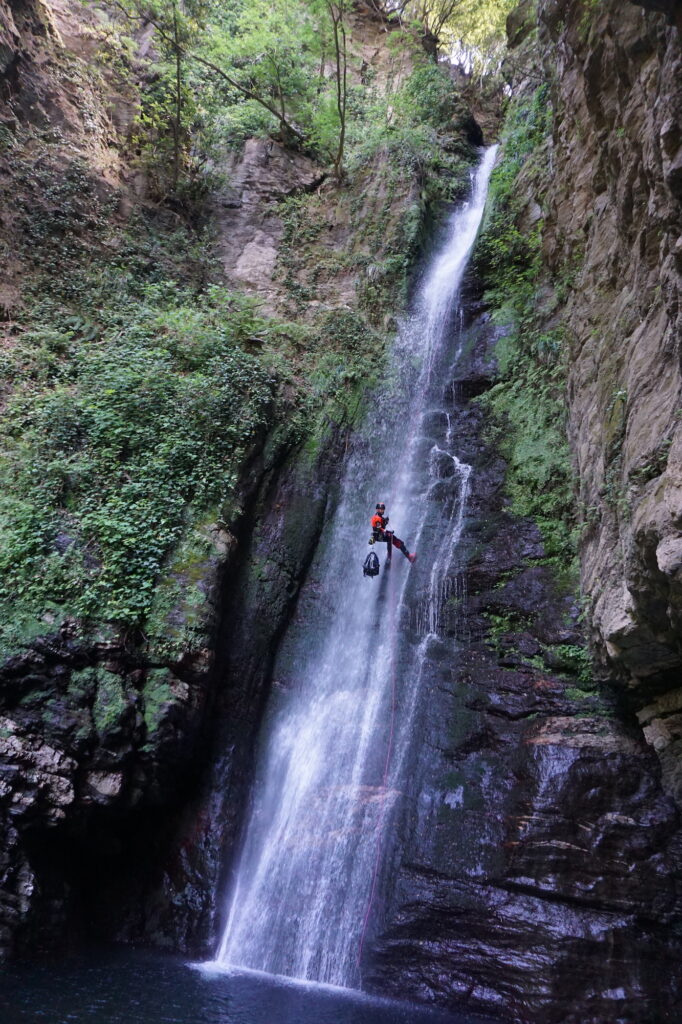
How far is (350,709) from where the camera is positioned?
8.81 metres

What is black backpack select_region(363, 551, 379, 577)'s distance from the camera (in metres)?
9.62

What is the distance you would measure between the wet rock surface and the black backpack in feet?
6.22

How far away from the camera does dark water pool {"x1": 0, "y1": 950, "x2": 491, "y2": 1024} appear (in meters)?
5.37

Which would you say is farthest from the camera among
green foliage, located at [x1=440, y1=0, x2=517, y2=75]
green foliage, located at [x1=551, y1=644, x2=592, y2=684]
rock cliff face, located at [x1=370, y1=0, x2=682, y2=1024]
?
green foliage, located at [x1=440, y1=0, x2=517, y2=75]

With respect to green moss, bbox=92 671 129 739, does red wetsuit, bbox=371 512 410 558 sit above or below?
above

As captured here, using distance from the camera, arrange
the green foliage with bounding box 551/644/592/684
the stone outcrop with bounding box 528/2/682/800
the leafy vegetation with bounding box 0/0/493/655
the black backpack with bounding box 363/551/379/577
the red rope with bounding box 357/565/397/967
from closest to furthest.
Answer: the stone outcrop with bounding box 528/2/682/800
the red rope with bounding box 357/565/397/967
the green foliage with bounding box 551/644/592/684
the leafy vegetation with bounding box 0/0/493/655
the black backpack with bounding box 363/551/379/577

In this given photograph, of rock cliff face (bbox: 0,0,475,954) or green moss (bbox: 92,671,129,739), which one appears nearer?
rock cliff face (bbox: 0,0,475,954)

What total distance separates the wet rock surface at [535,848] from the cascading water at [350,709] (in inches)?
21.6

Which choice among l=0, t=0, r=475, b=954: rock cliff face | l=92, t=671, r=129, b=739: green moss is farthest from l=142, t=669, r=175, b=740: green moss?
l=92, t=671, r=129, b=739: green moss

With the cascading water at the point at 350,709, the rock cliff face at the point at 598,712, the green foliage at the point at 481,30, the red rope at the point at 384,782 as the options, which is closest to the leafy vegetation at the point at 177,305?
the cascading water at the point at 350,709

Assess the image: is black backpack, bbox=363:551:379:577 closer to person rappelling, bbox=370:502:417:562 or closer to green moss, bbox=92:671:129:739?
person rappelling, bbox=370:502:417:562

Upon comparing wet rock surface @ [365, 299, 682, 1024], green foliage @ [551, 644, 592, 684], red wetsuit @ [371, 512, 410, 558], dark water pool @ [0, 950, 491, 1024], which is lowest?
dark water pool @ [0, 950, 491, 1024]

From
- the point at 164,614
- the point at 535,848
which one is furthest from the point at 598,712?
the point at 164,614

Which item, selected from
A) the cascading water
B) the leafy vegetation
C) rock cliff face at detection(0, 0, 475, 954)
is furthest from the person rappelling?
the leafy vegetation
